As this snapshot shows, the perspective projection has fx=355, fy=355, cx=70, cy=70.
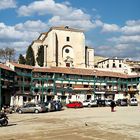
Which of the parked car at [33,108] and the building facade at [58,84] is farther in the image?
the building facade at [58,84]

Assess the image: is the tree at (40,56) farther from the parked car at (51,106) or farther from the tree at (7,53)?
the parked car at (51,106)

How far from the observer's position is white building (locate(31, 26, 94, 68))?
108 meters

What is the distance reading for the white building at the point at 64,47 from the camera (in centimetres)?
10825

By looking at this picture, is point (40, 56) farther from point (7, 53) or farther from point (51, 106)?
Result: point (51, 106)

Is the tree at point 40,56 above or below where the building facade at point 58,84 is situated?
above

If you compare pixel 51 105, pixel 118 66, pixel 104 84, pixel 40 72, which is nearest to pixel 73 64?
pixel 118 66

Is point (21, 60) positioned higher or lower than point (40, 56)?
lower

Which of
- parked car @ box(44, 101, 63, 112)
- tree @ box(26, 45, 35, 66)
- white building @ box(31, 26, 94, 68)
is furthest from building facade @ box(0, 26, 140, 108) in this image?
parked car @ box(44, 101, 63, 112)

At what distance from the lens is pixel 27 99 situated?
7525cm

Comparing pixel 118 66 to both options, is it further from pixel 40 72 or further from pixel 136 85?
pixel 40 72

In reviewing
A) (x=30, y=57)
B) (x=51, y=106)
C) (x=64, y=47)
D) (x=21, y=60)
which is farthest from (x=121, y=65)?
(x=51, y=106)

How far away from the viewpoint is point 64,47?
363 feet

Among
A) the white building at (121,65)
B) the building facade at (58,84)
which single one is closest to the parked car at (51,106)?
the building facade at (58,84)

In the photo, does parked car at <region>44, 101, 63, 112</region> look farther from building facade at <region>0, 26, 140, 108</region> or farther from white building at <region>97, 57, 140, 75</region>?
white building at <region>97, 57, 140, 75</region>
